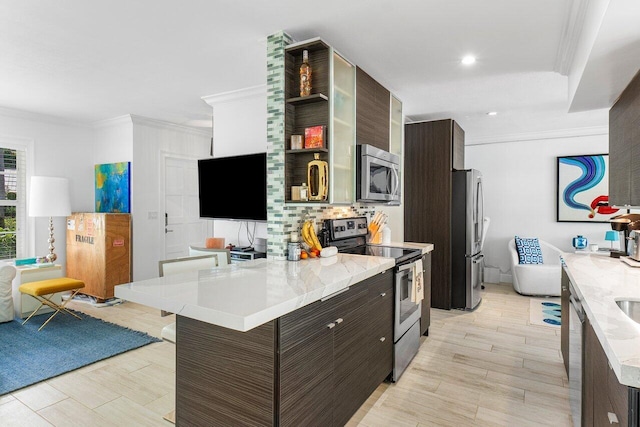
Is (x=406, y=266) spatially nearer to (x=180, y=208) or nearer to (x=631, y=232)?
(x=631, y=232)

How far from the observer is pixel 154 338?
3.61 m

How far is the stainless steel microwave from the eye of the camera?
2953mm

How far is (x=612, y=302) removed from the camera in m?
1.61

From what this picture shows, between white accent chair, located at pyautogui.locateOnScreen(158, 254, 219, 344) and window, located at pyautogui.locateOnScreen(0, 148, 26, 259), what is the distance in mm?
3719

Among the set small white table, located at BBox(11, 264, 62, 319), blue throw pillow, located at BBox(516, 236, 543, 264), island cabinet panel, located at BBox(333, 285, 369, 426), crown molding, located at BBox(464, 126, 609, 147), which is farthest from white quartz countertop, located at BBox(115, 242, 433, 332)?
crown molding, located at BBox(464, 126, 609, 147)

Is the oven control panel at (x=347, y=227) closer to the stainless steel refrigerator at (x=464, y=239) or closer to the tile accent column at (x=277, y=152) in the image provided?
the tile accent column at (x=277, y=152)

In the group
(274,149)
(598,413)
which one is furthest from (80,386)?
(598,413)

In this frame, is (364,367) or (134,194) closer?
(364,367)

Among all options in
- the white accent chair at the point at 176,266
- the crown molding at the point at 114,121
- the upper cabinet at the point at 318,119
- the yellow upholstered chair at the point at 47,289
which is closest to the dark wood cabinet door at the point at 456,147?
the upper cabinet at the point at 318,119

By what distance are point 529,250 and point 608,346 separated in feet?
16.1

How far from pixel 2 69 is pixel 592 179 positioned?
7335mm

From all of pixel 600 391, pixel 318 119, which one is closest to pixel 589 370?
pixel 600 391

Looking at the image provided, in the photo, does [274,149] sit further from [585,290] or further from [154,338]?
[154,338]

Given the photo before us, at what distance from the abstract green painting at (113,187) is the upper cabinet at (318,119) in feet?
11.3
